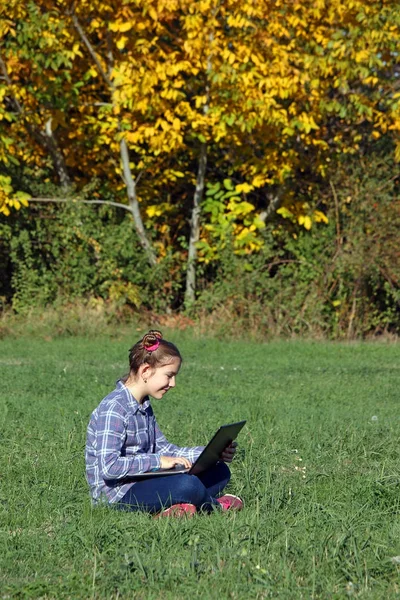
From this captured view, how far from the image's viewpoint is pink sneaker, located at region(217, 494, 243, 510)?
630 cm

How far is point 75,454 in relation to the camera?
778 cm

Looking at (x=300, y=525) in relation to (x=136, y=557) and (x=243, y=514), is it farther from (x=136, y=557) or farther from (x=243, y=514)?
(x=136, y=557)

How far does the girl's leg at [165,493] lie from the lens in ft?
20.1

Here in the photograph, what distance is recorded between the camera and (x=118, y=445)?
6168 millimetres

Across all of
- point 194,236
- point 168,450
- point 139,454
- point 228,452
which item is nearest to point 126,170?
point 194,236

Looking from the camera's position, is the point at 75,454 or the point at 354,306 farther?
the point at 354,306

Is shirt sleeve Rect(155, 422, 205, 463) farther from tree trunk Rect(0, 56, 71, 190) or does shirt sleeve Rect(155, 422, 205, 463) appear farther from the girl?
tree trunk Rect(0, 56, 71, 190)

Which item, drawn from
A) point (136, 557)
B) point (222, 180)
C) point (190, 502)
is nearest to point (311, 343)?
point (222, 180)

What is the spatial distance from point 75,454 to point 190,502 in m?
1.78

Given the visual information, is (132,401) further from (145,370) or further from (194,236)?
(194,236)

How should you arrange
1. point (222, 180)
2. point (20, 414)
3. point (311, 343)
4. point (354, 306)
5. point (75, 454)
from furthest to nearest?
point (222, 180) → point (354, 306) → point (311, 343) → point (20, 414) → point (75, 454)

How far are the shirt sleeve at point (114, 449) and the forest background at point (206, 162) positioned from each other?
1161 cm

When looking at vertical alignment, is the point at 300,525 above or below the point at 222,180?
below

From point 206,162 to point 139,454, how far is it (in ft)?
44.5
